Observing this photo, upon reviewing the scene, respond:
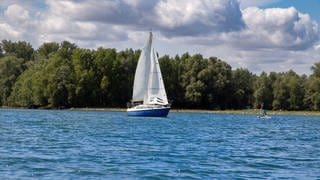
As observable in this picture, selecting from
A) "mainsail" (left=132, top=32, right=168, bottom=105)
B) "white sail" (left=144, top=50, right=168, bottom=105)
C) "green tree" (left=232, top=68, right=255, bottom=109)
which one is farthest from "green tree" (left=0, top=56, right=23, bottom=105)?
"white sail" (left=144, top=50, right=168, bottom=105)

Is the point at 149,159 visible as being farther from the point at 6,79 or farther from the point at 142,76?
the point at 6,79

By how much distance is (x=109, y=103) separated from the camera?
183625 millimetres

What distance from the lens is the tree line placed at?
584 ft

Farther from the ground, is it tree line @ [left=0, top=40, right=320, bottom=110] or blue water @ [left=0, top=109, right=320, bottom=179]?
tree line @ [left=0, top=40, right=320, bottom=110]

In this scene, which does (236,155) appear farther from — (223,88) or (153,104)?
(223,88)

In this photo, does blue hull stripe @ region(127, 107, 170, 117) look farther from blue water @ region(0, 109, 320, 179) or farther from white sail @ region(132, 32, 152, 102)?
blue water @ region(0, 109, 320, 179)

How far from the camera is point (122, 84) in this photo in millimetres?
183375

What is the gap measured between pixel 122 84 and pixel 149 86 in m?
67.4

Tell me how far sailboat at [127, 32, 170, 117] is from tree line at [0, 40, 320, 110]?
60.0 m

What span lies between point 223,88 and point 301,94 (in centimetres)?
2538

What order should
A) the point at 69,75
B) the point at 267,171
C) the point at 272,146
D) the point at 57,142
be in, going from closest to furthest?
the point at 267,171, the point at 57,142, the point at 272,146, the point at 69,75

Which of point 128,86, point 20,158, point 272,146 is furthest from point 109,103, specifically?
point 20,158

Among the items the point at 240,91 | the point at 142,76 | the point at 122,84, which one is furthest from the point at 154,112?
the point at 240,91

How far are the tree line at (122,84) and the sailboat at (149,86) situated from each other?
197 ft
